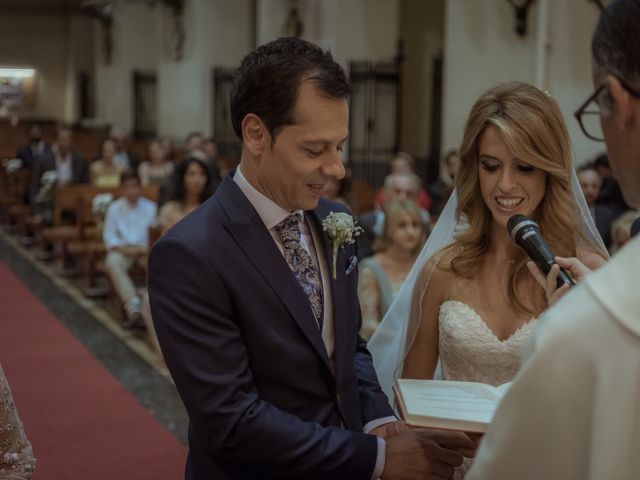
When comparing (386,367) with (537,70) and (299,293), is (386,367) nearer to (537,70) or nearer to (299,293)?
(299,293)

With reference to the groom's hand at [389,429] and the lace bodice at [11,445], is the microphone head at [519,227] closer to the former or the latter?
the groom's hand at [389,429]

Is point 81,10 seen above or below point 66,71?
above

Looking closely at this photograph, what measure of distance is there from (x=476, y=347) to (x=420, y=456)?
0.60 m

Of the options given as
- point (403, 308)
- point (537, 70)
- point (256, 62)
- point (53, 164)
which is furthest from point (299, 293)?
point (53, 164)

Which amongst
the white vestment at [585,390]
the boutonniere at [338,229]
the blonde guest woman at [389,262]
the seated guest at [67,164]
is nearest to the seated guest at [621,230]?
the blonde guest woman at [389,262]

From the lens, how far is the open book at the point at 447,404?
1845mm

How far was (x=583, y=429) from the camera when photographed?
1.15 m

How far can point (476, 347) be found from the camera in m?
2.63

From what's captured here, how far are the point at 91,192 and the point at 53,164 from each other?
2.67 metres

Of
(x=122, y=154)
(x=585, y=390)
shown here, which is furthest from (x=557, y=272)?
(x=122, y=154)

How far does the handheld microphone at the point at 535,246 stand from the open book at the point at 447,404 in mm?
272

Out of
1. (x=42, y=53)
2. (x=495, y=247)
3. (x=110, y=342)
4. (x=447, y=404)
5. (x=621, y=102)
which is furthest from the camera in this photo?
(x=42, y=53)

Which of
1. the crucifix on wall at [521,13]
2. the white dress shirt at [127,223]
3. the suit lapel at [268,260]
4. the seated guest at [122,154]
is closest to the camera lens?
the suit lapel at [268,260]

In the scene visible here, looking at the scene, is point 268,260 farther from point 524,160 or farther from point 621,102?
point 621,102
